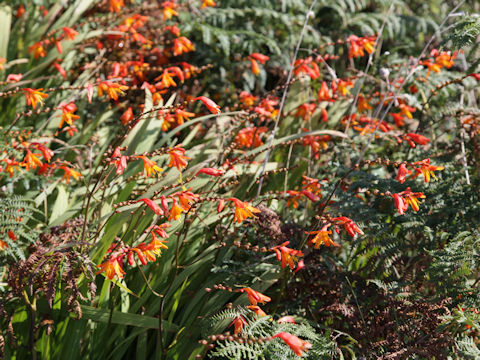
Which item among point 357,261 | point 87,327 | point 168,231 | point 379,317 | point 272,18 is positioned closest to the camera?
point 379,317

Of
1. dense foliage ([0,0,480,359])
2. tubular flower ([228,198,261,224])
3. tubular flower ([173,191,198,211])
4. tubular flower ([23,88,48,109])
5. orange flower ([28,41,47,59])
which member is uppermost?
tubular flower ([23,88,48,109])

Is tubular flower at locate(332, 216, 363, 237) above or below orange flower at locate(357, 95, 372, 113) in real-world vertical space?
above

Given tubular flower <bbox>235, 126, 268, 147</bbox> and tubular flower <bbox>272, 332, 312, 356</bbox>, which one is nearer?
tubular flower <bbox>272, 332, 312, 356</bbox>

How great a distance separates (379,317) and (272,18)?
2.56 meters

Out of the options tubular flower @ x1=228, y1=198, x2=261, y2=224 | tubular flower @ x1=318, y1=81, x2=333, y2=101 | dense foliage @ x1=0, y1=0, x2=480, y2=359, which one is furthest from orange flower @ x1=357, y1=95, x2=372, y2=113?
tubular flower @ x1=228, y1=198, x2=261, y2=224

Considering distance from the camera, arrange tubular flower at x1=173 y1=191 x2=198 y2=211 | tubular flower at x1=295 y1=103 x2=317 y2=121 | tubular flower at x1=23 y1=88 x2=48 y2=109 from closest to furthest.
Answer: tubular flower at x1=173 y1=191 x2=198 y2=211 < tubular flower at x1=23 y1=88 x2=48 y2=109 < tubular flower at x1=295 y1=103 x2=317 y2=121

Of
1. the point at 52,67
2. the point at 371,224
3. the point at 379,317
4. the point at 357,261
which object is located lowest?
the point at 357,261

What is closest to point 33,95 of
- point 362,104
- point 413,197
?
point 413,197

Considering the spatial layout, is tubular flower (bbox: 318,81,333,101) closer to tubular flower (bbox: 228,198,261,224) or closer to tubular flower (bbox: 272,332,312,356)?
tubular flower (bbox: 228,198,261,224)

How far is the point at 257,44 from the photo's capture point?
3.55 meters

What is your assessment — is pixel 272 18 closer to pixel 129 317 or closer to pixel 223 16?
pixel 223 16

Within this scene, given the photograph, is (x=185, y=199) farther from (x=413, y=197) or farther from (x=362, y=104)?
(x=362, y=104)

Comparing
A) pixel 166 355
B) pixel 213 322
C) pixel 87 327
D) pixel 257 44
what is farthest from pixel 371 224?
pixel 257 44

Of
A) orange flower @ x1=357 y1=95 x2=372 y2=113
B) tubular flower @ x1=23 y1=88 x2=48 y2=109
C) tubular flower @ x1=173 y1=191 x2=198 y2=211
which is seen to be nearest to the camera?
tubular flower @ x1=173 y1=191 x2=198 y2=211
